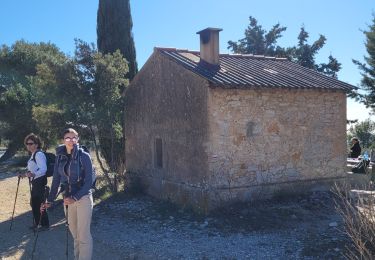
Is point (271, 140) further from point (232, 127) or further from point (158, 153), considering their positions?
point (158, 153)

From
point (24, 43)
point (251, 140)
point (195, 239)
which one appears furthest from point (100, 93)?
point (24, 43)

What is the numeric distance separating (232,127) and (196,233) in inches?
114

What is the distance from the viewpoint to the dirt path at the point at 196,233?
7223 millimetres

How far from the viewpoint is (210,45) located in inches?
448

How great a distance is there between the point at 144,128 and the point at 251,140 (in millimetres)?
3758

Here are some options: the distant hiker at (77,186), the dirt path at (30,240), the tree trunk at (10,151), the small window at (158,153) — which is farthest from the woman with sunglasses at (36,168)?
the tree trunk at (10,151)

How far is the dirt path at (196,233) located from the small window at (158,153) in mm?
1268

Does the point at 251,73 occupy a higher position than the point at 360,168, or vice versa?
the point at 251,73

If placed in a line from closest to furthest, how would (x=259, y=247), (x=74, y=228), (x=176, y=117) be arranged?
(x=74, y=228) → (x=259, y=247) → (x=176, y=117)

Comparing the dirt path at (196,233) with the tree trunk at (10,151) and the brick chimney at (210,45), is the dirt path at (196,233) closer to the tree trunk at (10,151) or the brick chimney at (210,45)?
the brick chimney at (210,45)

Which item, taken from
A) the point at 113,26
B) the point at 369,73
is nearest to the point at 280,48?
the point at 369,73

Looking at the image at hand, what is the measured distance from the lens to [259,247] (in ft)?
24.3

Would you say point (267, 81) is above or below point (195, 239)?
above

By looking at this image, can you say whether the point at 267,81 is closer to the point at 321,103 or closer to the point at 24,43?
the point at 321,103
